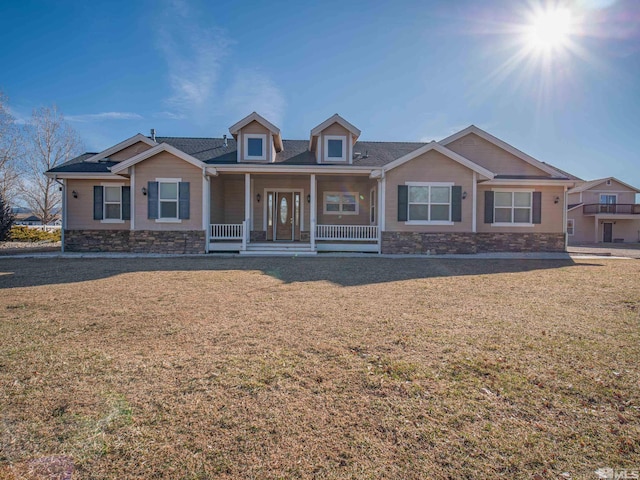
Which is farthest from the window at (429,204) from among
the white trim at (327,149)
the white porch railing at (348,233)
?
the white trim at (327,149)

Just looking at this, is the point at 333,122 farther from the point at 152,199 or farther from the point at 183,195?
the point at 152,199

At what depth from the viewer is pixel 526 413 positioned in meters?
2.37

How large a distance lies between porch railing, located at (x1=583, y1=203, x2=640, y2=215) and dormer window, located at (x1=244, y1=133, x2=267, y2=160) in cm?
3192

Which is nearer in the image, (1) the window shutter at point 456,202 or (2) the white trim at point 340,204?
(1) the window shutter at point 456,202

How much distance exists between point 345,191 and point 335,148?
2198 mm

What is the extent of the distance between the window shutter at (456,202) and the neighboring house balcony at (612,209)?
2541 centimetres

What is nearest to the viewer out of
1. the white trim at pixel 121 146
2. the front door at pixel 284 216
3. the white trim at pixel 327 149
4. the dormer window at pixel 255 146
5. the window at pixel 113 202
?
the window at pixel 113 202

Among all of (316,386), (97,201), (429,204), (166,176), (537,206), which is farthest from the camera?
(537,206)

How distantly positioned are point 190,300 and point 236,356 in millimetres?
2726

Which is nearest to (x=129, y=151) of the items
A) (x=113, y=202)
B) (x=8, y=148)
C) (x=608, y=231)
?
(x=113, y=202)

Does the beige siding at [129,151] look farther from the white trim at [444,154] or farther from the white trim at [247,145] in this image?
the white trim at [444,154]

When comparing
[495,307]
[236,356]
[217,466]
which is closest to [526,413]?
[217,466]

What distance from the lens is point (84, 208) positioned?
45.1 feet

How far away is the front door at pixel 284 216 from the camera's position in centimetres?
1565
